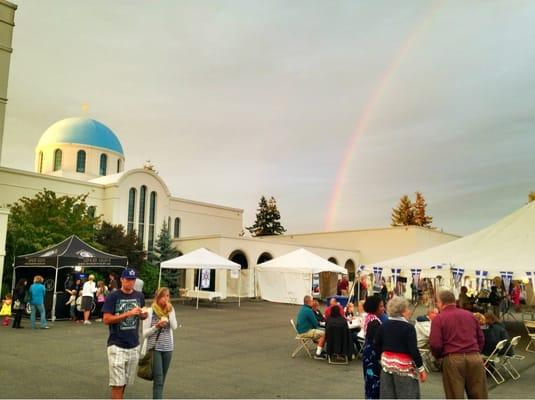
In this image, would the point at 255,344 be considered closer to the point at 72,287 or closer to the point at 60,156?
the point at 72,287

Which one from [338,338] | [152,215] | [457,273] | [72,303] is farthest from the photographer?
[152,215]

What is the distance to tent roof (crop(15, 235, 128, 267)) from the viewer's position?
17281 millimetres

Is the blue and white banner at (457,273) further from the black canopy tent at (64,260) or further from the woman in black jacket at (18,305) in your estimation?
the woman in black jacket at (18,305)

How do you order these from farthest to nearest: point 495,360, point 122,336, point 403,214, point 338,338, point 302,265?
1. point 403,214
2. point 302,265
3. point 338,338
4. point 495,360
5. point 122,336

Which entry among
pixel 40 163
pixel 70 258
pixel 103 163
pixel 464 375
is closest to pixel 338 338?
pixel 464 375

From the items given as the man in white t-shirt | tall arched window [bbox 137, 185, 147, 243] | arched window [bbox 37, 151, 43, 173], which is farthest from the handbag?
arched window [bbox 37, 151, 43, 173]

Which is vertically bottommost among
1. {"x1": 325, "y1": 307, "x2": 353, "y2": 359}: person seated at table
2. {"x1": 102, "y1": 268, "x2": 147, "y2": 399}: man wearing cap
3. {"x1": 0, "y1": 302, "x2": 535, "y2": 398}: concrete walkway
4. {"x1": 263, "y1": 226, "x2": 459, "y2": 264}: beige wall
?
{"x1": 0, "y1": 302, "x2": 535, "y2": 398}: concrete walkway

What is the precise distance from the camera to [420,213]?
72.6 meters

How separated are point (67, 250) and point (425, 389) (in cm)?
1382

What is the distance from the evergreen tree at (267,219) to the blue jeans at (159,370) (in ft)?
221

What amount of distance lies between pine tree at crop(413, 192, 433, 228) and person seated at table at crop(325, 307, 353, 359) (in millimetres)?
64789

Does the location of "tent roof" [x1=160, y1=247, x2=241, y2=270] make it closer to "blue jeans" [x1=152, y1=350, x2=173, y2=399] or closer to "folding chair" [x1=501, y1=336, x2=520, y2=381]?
"folding chair" [x1=501, y1=336, x2=520, y2=381]

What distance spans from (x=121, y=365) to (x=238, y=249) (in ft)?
103

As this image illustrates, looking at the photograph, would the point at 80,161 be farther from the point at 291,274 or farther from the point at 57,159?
the point at 291,274
